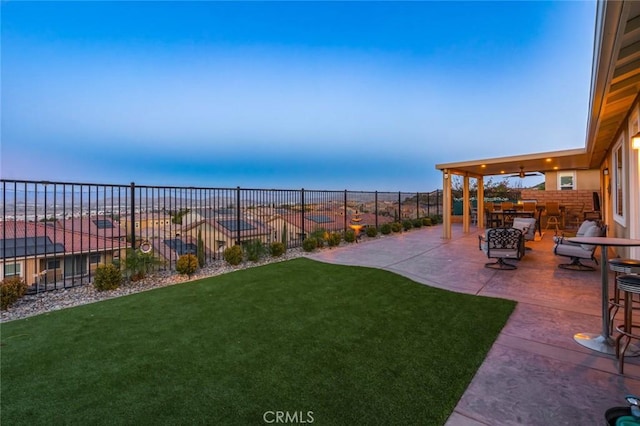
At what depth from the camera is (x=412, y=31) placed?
10539mm

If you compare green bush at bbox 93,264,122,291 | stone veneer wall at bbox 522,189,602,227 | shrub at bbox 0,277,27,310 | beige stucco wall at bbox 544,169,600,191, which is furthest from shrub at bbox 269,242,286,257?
beige stucco wall at bbox 544,169,600,191

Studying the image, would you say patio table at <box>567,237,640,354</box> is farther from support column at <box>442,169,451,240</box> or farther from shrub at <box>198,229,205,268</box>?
support column at <box>442,169,451,240</box>

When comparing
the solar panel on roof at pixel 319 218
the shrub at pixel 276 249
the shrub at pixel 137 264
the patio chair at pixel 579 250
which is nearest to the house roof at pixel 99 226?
the shrub at pixel 137 264

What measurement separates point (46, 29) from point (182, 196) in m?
5.45

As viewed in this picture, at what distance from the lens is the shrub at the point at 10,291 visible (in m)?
3.70

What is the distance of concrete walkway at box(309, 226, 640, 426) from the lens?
5.93 ft

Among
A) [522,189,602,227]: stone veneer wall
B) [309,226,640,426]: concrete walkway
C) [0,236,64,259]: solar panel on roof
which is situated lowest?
[309,226,640,426]: concrete walkway

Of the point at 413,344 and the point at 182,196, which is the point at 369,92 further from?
the point at 413,344

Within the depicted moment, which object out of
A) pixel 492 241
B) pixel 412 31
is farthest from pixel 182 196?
pixel 412 31

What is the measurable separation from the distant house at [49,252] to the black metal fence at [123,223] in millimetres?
13

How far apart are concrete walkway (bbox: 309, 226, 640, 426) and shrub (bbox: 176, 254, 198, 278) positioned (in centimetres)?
387

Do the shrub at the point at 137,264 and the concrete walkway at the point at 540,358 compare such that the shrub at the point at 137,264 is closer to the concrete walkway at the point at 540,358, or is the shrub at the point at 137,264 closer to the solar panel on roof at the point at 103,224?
the solar panel on roof at the point at 103,224

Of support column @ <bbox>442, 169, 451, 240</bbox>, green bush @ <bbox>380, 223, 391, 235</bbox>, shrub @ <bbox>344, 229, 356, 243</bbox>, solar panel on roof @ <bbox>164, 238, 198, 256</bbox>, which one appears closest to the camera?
solar panel on roof @ <bbox>164, 238, 198, 256</bbox>

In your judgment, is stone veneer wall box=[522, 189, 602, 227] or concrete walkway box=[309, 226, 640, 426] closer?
concrete walkway box=[309, 226, 640, 426]
